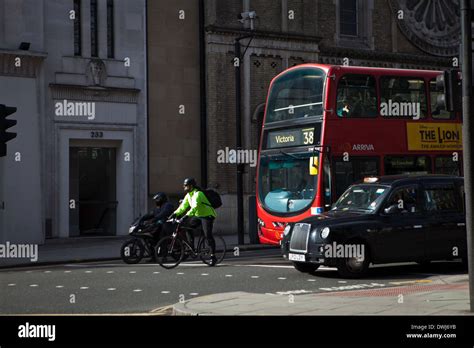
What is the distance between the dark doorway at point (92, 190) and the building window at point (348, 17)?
11631 millimetres

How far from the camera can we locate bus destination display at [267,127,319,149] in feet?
63.6

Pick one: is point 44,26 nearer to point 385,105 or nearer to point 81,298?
point 385,105

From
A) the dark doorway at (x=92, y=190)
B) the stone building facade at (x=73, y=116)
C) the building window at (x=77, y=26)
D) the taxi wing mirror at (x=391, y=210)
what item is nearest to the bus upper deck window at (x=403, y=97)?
the taxi wing mirror at (x=391, y=210)

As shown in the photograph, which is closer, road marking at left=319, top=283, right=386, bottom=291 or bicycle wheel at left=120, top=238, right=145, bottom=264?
road marking at left=319, top=283, right=386, bottom=291

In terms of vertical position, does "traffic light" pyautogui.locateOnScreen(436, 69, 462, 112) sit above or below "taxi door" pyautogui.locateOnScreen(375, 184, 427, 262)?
above

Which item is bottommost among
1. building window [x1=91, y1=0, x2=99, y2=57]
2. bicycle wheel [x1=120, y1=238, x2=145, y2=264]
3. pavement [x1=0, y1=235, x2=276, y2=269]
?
pavement [x1=0, y1=235, x2=276, y2=269]

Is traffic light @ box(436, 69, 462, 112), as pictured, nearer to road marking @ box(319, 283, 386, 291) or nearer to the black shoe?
road marking @ box(319, 283, 386, 291)

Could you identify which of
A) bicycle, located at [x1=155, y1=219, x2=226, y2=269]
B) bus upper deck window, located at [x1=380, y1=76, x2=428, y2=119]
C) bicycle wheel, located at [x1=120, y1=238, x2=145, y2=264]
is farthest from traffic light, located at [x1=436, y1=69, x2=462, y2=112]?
bicycle wheel, located at [x1=120, y1=238, x2=145, y2=264]

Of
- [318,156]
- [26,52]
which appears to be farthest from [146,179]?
[318,156]

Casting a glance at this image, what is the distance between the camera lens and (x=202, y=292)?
13.6 metres

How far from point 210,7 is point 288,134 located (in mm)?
11063

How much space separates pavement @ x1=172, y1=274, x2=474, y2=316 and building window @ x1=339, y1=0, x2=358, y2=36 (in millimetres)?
22226

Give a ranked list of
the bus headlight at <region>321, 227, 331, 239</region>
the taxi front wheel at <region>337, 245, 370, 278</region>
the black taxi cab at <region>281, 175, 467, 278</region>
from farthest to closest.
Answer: the taxi front wheel at <region>337, 245, 370, 278</region> < the black taxi cab at <region>281, 175, 467, 278</region> < the bus headlight at <region>321, 227, 331, 239</region>
